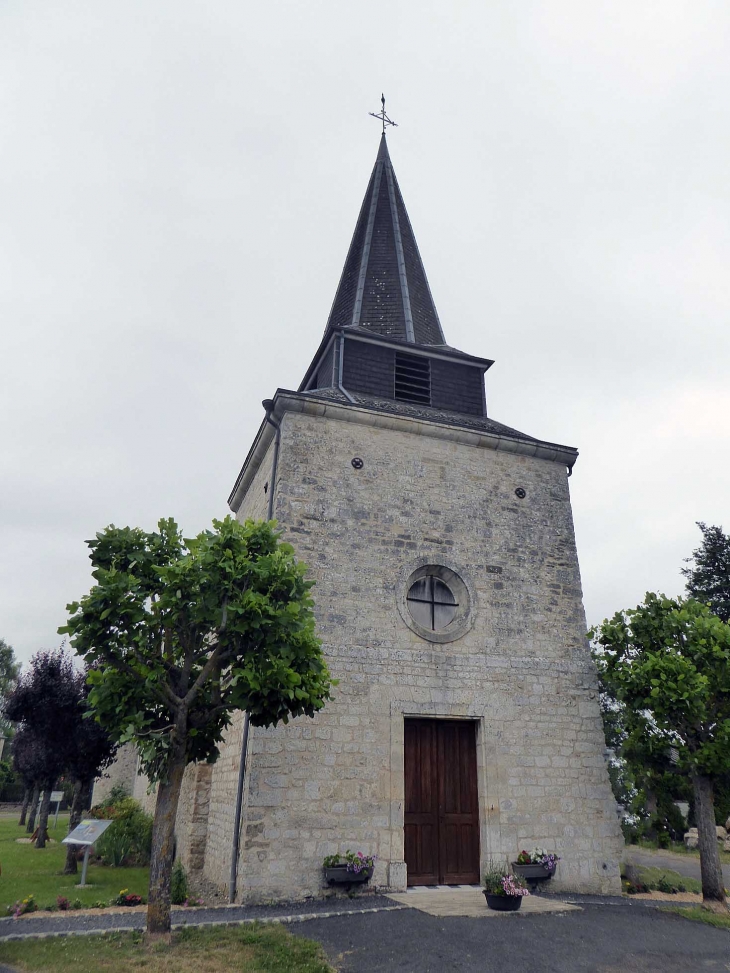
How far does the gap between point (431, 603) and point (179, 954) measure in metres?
5.59

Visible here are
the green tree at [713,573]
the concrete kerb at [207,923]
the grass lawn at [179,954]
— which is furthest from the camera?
the green tree at [713,573]

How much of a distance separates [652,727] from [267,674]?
5.99 meters

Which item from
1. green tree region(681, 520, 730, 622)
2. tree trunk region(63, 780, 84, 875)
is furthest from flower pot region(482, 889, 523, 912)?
green tree region(681, 520, 730, 622)

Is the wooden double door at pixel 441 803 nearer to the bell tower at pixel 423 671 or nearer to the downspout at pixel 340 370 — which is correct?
the bell tower at pixel 423 671

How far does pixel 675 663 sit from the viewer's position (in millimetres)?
8602

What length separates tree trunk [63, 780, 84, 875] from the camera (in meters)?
10.7

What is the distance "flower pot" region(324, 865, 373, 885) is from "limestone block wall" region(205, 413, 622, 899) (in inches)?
7.4

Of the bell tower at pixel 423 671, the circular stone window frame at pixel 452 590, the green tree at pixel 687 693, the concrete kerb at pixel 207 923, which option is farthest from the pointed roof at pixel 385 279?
the concrete kerb at pixel 207 923

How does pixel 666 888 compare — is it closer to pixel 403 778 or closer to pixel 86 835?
pixel 403 778

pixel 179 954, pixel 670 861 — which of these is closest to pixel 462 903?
pixel 179 954

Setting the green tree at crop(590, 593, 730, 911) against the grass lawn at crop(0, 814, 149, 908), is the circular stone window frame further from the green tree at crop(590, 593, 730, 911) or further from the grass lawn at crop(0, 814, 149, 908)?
the grass lawn at crop(0, 814, 149, 908)

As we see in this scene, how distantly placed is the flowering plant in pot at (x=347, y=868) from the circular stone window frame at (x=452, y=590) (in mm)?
2972

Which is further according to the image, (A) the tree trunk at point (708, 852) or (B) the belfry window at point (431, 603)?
(B) the belfry window at point (431, 603)

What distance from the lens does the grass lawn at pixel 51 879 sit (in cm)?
859
